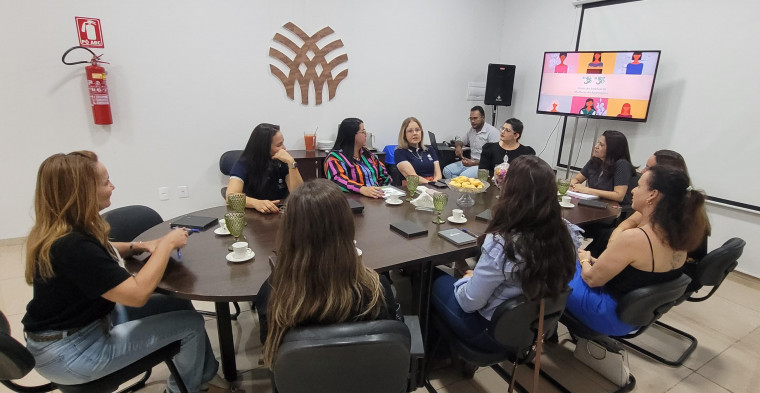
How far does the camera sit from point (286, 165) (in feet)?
9.05

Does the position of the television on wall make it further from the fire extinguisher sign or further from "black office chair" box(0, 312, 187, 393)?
the fire extinguisher sign

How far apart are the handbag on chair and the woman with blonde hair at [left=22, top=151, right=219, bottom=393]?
2134mm

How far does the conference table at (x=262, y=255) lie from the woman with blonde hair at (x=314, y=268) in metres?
0.05

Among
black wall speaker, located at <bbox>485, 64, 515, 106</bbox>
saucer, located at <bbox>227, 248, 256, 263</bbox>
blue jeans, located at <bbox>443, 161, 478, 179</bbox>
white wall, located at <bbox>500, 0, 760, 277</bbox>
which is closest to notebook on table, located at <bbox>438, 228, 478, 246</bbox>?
saucer, located at <bbox>227, 248, 256, 263</bbox>

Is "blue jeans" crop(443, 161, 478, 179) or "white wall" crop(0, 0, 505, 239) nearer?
"white wall" crop(0, 0, 505, 239)

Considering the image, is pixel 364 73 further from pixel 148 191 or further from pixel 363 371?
pixel 363 371

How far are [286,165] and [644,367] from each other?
8.33ft

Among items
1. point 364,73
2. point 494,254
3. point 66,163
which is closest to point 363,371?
point 494,254

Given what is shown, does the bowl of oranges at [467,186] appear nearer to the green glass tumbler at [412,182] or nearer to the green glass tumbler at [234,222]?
the green glass tumbler at [412,182]

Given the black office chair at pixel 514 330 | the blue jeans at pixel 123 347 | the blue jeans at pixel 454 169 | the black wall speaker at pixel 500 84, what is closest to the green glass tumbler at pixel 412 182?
the black office chair at pixel 514 330

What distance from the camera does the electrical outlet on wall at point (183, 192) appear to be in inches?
161

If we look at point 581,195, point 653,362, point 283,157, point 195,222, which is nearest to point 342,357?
point 195,222

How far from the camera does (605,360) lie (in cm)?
217

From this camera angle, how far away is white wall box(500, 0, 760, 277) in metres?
3.46
